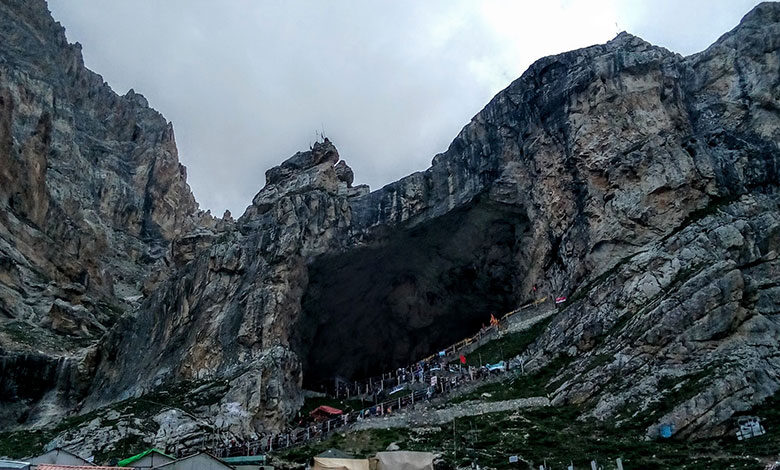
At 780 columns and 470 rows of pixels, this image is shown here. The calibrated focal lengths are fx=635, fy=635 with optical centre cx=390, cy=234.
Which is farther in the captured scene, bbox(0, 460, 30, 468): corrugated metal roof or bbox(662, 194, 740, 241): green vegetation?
bbox(662, 194, 740, 241): green vegetation

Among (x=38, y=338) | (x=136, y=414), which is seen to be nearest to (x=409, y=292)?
(x=136, y=414)

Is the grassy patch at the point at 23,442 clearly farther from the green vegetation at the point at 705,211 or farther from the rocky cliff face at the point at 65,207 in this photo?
the green vegetation at the point at 705,211

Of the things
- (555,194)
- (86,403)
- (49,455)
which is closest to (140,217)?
(86,403)

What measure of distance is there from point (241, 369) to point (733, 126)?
45314 mm

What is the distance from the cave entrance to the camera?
62531 mm

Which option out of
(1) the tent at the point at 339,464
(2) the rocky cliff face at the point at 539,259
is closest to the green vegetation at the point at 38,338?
(2) the rocky cliff face at the point at 539,259

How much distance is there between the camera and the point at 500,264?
64.6 m

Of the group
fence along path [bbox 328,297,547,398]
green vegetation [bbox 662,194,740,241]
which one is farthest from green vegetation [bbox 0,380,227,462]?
green vegetation [bbox 662,194,740,241]

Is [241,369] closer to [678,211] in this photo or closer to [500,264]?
[500,264]

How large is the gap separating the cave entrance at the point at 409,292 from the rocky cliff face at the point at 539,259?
195 mm

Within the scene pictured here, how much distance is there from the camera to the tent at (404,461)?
89.8 ft

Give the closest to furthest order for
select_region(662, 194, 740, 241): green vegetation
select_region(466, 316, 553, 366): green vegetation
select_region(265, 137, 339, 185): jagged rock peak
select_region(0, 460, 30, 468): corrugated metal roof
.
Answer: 1. select_region(0, 460, 30, 468): corrugated metal roof
2. select_region(662, 194, 740, 241): green vegetation
3. select_region(466, 316, 553, 366): green vegetation
4. select_region(265, 137, 339, 185): jagged rock peak

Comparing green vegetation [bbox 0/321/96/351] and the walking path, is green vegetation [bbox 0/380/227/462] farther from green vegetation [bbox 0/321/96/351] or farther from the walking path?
green vegetation [bbox 0/321/96/351]

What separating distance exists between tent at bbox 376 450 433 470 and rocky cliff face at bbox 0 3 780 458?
12.9m
